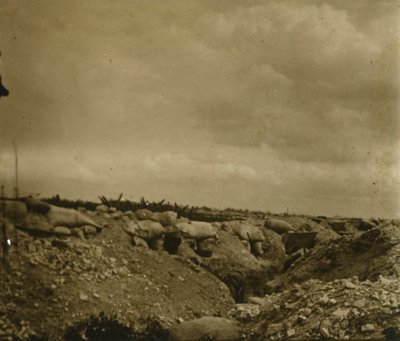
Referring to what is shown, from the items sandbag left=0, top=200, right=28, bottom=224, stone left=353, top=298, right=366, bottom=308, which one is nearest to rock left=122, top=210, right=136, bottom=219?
sandbag left=0, top=200, right=28, bottom=224

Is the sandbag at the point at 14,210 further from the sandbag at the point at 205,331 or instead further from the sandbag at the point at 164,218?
the sandbag at the point at 164,218

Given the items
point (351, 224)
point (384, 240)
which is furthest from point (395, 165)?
point (351, 224)

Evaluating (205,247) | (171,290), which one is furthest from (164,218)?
(171,290)

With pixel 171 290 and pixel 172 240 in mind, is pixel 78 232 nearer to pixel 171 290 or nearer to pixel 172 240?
pixel 171 290

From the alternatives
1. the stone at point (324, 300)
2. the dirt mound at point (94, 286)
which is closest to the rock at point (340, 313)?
the stone at point (324, 300)

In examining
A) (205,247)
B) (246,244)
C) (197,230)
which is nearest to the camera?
(197,230)

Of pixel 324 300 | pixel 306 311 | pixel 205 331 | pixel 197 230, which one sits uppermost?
pixel 197 230
